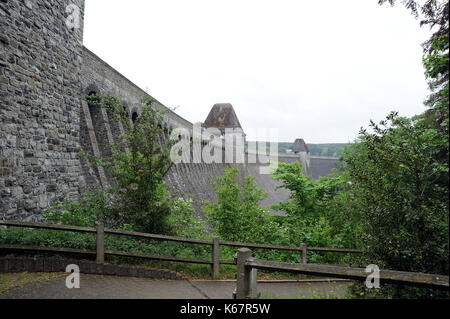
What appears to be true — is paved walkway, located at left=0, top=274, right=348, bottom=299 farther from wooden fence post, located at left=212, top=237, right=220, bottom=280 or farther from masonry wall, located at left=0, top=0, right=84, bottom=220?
masonry wall, located at left=0, top=0, right=84, bottom=220

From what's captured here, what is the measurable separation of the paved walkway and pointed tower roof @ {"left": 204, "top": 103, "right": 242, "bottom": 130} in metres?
32.1

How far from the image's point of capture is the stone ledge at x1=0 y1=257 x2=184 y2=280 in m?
4.62

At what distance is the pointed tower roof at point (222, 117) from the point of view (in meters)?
37.2

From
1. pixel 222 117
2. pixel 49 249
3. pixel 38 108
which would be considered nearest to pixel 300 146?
pixel 222 117

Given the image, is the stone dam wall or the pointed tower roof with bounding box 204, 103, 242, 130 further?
the pointed tower roof with bounding box 204, 103, 242, 130

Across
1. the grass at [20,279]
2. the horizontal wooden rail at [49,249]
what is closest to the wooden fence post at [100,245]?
the horizontal wooden rail at [49,249]

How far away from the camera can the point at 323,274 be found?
2.60 m

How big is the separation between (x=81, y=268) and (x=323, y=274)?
4126mm

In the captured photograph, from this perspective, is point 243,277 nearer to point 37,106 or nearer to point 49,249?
point 49,249

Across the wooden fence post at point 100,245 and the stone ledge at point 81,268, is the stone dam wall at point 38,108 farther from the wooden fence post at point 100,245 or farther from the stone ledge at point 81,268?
the wooden fence post at point 100,245

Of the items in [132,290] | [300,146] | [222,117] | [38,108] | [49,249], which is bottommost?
[132,290]

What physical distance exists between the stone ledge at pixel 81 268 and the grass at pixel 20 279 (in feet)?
0.49

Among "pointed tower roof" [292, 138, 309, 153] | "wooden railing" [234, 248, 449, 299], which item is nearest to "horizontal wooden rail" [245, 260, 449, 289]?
"wooden railing" [234, 248, 449, 299]

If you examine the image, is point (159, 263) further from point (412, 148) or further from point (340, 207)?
point (340, 207)
